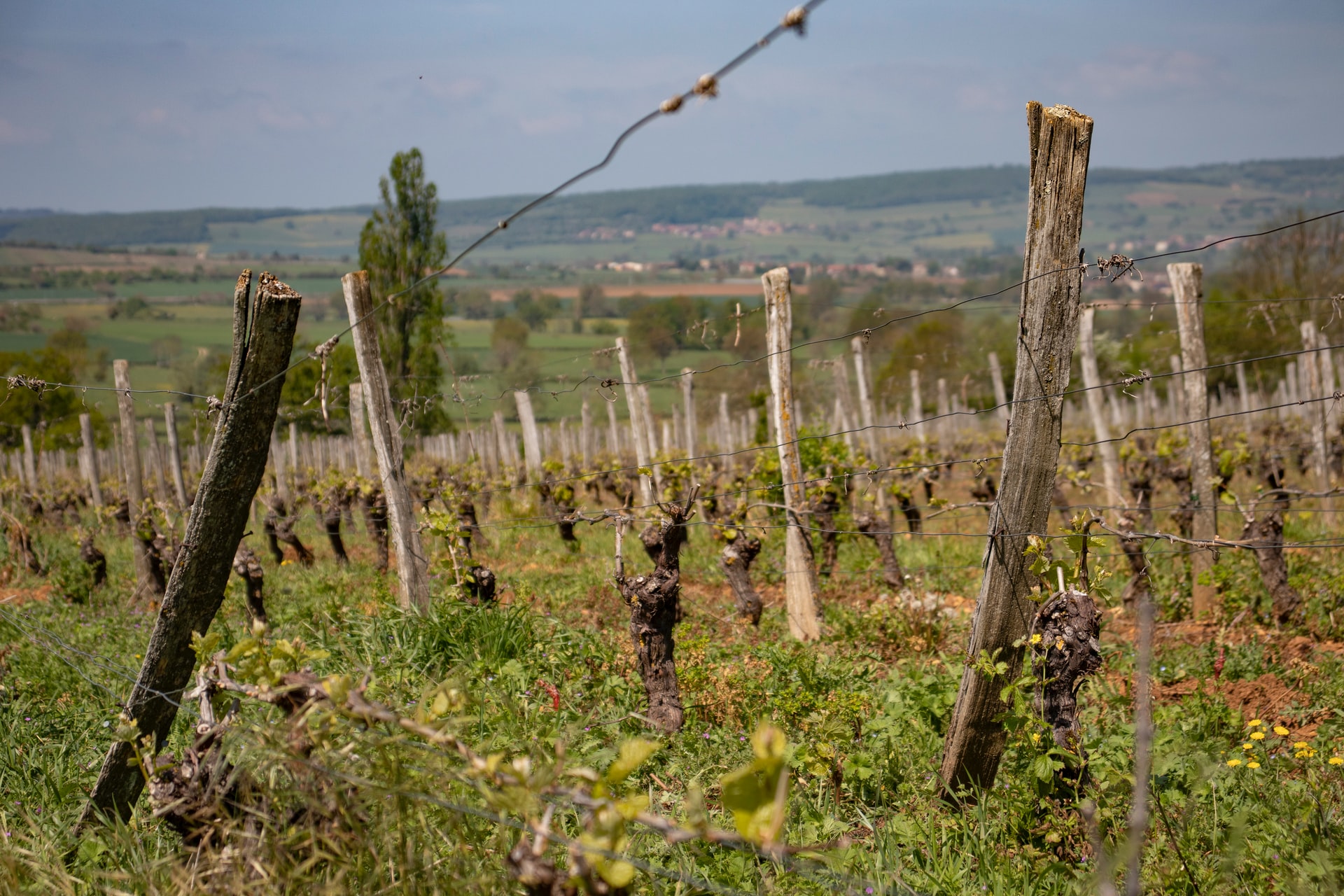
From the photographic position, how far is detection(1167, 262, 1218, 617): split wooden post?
20.3ft

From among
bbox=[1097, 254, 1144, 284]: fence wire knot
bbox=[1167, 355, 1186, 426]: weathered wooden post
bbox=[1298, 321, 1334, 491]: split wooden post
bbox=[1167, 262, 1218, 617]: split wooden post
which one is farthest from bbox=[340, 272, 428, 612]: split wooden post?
bbox=[1167, 355, 1186, 426]: weathered wooden post

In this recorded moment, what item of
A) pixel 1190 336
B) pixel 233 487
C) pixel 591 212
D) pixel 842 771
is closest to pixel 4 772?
pixel 233 487

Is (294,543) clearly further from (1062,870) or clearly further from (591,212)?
(591,212)

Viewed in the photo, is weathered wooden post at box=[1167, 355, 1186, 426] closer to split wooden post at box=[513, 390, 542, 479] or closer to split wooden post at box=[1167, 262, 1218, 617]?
split wooden post at box=[1167, 262, 1218, 617]

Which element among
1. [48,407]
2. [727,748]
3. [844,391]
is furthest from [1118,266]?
[48,407]

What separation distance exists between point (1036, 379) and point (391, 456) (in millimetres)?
3986

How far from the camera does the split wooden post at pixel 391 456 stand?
5488mm

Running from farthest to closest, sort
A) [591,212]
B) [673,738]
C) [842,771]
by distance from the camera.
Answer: [591,212] → [673,738] → [842,771]

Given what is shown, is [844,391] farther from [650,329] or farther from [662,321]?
[650,329]

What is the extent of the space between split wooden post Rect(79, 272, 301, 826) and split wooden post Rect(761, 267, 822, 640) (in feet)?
11.5

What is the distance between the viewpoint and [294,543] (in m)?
10.2

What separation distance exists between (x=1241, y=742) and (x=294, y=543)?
30.7 feet

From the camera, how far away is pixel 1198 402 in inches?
247

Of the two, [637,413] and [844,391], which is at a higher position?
[637,413]
